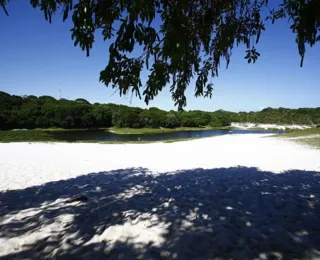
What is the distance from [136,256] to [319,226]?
10.4 ft

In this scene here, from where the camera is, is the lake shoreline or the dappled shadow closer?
the dappled shadow

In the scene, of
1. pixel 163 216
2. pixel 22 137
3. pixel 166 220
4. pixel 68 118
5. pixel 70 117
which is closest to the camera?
pixel 166 220

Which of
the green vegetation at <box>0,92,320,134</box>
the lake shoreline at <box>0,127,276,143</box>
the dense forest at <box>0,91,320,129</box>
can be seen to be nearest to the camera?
the lake shoreline at <box>0,127,276,143</box>

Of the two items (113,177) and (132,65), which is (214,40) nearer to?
(132,65)

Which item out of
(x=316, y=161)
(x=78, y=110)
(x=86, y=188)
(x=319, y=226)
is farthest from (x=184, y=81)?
(x=78, y=110)

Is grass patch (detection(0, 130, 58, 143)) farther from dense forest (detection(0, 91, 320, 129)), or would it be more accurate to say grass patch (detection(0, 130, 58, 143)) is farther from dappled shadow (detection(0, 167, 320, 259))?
dense forest (detection(0, 91, 320, 129))

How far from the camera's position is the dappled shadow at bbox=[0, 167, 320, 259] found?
3152 mm

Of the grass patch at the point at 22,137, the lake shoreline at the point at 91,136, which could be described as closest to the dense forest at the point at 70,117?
the lake shoreline at the point at 91,136

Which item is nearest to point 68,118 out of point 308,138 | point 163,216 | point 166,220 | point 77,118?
point 77,118

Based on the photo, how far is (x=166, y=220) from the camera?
4203 mm

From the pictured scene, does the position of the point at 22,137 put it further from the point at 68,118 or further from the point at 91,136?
the point at 68,118

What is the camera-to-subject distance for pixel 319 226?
12.2 feet

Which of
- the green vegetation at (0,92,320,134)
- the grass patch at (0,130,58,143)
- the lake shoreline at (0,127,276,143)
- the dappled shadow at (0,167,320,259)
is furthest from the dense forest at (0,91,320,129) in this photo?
the dappled shadow at (0,167,320,259)

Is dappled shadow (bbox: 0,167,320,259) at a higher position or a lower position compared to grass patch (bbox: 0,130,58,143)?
lower
